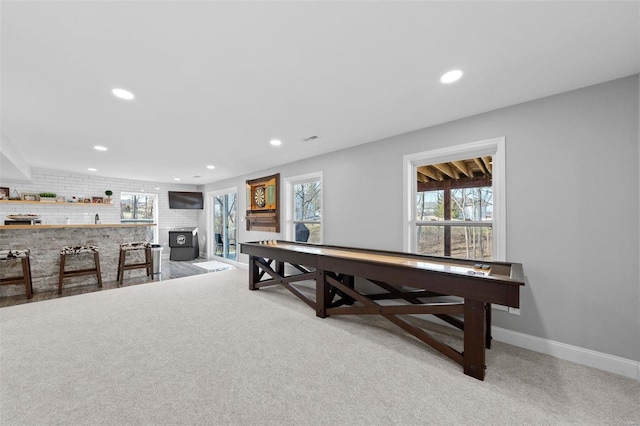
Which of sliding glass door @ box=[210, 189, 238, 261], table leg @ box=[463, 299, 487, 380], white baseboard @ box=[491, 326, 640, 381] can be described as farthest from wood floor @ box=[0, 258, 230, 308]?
white baseboard @ box=[491, 326, 640, 381]

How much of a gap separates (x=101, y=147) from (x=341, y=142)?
3.66 m

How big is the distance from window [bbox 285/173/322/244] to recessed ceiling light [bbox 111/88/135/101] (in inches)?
106

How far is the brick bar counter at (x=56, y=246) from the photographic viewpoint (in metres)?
4.05

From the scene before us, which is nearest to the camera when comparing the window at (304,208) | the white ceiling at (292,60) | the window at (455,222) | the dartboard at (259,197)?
the white ceiling at (292,60)

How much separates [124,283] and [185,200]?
11.5 feet

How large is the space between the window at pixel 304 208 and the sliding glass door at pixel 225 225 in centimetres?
210

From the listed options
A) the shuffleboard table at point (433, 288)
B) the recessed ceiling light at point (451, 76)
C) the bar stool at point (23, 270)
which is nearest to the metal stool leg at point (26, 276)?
the bar stool at point (23, 270)

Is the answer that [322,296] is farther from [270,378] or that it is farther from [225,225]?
[225,225]

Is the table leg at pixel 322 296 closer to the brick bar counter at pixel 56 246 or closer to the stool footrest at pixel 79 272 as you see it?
A: the stool footrest at pixel 79 272

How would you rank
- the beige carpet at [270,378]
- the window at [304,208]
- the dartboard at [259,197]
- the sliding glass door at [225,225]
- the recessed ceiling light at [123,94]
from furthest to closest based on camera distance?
1. the sliding glass door at [225,225]
2. the dartboard at [259,197]
3. the window at [304,208]
4. the recessed ceiling light at [123,94]
5. the beige carpet at [270,378]

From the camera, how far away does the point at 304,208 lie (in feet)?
15.9

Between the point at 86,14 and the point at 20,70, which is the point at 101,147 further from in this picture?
the point at 86,14

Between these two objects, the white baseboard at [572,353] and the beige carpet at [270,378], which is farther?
the white baseboard at [572,353]

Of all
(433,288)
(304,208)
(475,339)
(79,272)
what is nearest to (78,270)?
(79,272)
